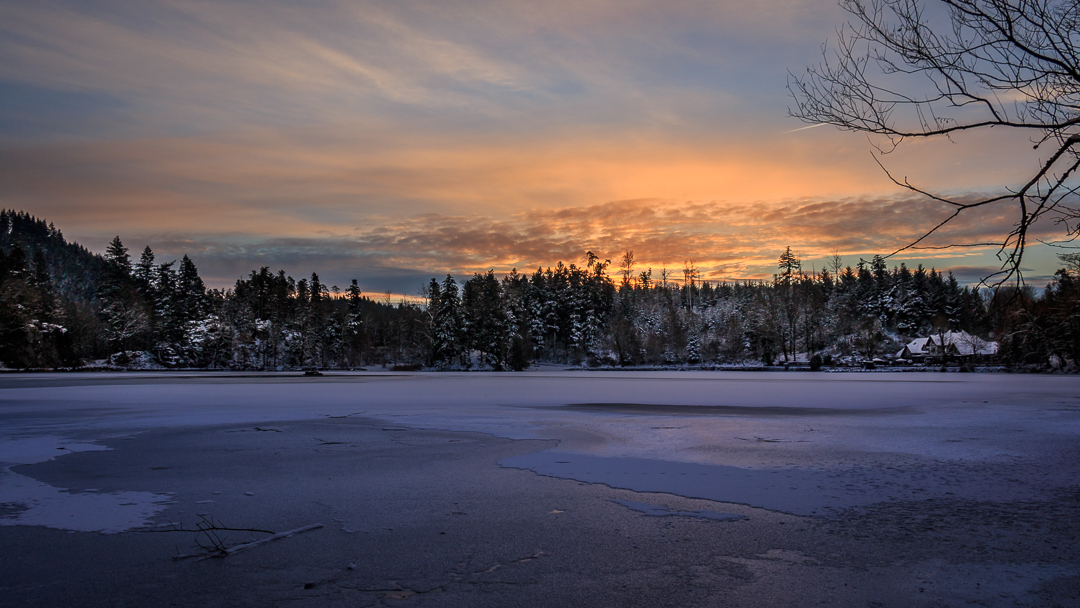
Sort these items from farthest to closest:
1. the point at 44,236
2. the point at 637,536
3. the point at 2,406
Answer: the point at 44,236 < the point at 2,406 < the point at 637,536

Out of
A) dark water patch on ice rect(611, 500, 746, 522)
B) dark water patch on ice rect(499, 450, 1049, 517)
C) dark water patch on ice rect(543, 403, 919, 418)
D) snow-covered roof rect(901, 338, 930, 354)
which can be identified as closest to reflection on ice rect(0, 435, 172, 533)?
dark water patch on ice rect(499, 450, 1049, 517)

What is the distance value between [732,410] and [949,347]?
5183 centimetres

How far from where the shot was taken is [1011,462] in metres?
7.67

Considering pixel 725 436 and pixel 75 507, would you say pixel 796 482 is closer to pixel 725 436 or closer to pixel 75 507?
pixel 725 436

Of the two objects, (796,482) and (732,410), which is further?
(732,410)

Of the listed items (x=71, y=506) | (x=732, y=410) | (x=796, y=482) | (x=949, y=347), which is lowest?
(x=732, y=410)

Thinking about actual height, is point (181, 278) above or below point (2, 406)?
above

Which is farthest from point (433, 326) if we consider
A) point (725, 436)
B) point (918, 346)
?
point (725, 436)

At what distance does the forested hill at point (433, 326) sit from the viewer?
2386 inches

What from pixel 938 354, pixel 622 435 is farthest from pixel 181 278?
pixel 938 354

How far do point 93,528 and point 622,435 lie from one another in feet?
25.3

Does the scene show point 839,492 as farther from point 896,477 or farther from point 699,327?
point 699,327

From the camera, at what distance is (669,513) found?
17.7 ft

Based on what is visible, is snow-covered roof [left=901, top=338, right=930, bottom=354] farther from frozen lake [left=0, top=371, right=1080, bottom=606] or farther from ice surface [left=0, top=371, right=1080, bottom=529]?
frozen lake [left=0, top=371, right=1080, bottom=606]
